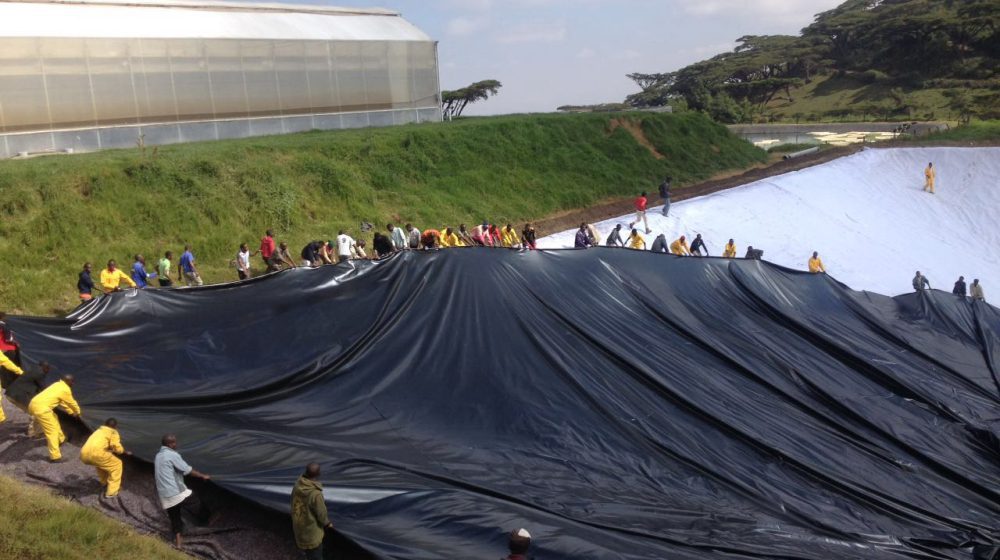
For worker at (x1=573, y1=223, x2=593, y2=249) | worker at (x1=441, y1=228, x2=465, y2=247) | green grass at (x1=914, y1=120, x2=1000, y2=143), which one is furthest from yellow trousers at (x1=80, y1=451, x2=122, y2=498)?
green grass at (x1=914, y1=120, x2=1000, y2=143)

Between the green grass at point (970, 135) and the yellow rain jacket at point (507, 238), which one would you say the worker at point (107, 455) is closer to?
the yellow rain jacket at point (507, 238)

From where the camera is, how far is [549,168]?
2742 centimetres

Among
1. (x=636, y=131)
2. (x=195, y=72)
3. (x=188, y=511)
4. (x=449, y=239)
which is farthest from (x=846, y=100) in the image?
(x=188, y=511)

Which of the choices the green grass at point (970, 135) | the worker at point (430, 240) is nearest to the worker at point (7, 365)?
the worker at point (430, 240)

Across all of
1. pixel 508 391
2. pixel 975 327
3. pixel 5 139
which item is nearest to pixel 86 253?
pixel 5 139

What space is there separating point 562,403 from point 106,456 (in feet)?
14.3

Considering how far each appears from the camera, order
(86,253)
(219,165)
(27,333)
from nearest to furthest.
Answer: (27,333) → (86,253) → (219,165)

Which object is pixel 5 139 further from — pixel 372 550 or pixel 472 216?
pixel 372 550

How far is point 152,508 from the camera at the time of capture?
6672mm

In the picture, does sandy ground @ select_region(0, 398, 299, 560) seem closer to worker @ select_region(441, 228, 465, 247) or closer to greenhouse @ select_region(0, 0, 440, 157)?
worker @ select_region(441, 228, 465, 247)

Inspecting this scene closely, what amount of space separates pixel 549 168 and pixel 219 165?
1243 centimetres

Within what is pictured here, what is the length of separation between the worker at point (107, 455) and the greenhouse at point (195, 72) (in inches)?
550

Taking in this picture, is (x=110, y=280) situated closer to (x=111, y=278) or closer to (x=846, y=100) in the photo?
(x=111, y=278)

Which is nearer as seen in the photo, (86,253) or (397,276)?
(397,276)
